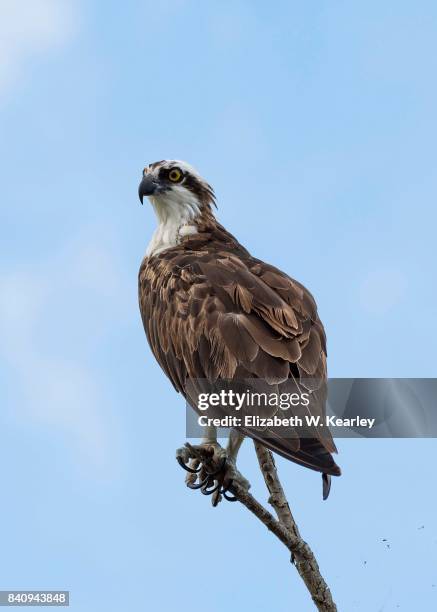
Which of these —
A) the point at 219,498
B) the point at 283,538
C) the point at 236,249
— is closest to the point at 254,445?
the point at 219,498

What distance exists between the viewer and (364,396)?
1148 cm

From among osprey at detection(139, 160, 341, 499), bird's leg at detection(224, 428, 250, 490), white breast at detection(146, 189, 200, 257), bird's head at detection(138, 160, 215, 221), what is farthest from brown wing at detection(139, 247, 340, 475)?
bird's head at detection(138, 160, 215, 221)

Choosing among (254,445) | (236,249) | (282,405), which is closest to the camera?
(282,405)

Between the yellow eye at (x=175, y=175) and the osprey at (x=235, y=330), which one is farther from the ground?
the yellow eye at (x=175, y=175)

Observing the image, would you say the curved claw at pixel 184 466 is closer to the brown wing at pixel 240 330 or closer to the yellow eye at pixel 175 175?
the brown wing at pixel 240 330

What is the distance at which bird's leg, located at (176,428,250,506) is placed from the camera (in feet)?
34.9

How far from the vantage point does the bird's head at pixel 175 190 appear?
45.1 feet

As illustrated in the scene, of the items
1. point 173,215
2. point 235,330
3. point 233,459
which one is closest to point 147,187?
point 173,215

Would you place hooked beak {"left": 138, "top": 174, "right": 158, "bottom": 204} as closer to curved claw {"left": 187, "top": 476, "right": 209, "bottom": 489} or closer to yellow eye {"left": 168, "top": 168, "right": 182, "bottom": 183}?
yellow eye {"left": 168, "top": 168, "right": 182, "bottom": 183}

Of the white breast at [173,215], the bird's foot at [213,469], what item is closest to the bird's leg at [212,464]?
the bird's foot at [213,469]

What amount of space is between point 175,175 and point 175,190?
0.22 meters

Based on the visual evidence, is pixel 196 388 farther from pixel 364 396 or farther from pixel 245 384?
pixel 364 396

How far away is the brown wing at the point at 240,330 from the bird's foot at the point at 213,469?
62 centimetres

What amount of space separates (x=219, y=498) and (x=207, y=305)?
1972 mm
